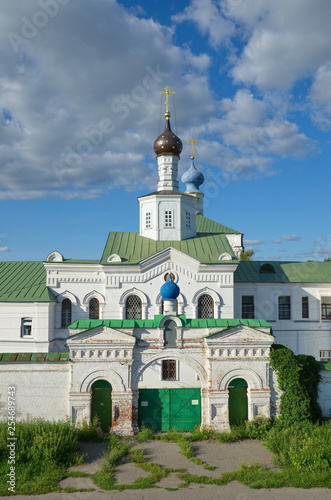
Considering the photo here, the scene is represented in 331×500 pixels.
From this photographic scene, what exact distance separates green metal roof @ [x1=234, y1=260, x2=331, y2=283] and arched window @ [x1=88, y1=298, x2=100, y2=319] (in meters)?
7.16

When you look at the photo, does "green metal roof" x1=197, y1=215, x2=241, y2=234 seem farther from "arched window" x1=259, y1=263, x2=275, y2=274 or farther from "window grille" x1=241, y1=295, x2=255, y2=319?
"window grille" x1=241, y1=295, x2=255, y2=319

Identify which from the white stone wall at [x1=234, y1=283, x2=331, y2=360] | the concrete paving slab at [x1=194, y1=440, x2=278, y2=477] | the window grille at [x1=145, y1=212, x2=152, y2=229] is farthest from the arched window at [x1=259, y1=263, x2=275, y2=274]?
the concrete paving slab at [x1=194, y1=440, x2=278, y2=477]

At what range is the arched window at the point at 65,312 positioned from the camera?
2058 cm

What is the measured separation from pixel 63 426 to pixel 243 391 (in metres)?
5.11

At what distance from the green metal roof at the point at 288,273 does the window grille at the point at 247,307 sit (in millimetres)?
919

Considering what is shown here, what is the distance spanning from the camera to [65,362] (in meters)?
12.3

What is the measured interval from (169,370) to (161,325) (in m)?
1.60

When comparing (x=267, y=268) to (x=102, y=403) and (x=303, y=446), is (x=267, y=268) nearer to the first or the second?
(x=102, y=403)

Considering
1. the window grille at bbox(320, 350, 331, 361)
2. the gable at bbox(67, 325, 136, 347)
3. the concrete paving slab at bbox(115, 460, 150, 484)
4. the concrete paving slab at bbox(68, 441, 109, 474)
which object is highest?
the gable at bbox(67, 325, 136, 347)

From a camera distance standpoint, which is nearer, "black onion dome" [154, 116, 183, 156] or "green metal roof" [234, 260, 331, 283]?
"green metal roof" [234, 260, 331, 283]

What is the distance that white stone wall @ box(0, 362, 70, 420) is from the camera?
12141 millimetres

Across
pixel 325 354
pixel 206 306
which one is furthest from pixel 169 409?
pixel 325 354

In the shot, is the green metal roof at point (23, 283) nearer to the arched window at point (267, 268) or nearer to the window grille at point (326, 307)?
the arched window at point (267, 268)

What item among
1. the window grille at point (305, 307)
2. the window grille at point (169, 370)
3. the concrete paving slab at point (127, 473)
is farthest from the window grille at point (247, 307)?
the concrete paving slab at point (127, 473)
